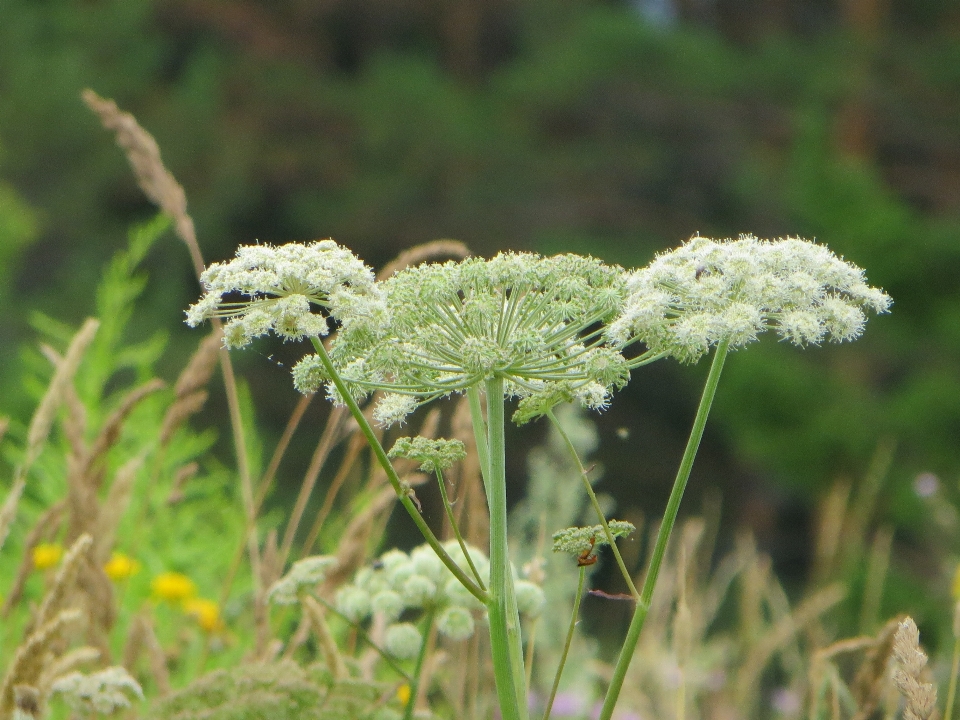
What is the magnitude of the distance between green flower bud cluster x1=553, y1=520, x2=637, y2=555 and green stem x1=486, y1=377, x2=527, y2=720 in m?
0.06

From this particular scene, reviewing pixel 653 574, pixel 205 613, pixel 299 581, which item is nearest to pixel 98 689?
pixel 299 581

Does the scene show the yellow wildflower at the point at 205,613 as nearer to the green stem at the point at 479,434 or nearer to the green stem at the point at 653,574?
the green stem at the point at 479,434

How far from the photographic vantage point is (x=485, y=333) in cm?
125

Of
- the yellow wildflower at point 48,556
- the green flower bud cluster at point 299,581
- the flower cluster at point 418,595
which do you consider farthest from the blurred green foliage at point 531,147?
the green flower bud cluster at point 299,581

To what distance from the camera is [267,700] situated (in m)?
1.29

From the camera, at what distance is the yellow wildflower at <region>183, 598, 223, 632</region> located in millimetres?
2369

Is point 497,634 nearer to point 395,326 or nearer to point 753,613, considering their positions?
point 395,326

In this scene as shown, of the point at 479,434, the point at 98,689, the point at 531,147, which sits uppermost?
the point at 531,147

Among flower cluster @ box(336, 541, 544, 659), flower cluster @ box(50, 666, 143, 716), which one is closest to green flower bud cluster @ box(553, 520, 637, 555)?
flower cluster @ box(336, 541, 544, 659)

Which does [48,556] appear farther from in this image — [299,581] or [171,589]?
[299,581]

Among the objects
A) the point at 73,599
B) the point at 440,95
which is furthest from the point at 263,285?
the point at 440,95

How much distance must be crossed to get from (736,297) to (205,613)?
5.35 ft

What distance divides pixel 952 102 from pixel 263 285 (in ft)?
54.4

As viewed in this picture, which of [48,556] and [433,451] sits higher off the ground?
[433,451]
